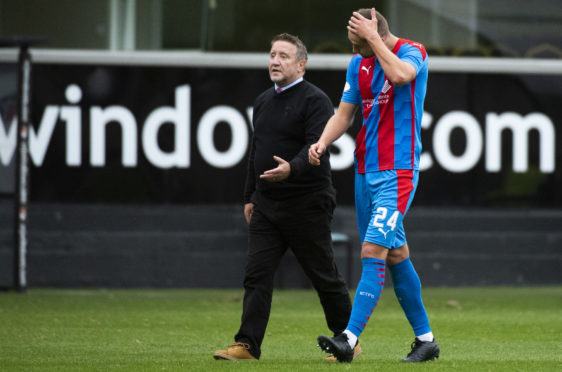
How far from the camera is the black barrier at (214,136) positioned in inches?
576

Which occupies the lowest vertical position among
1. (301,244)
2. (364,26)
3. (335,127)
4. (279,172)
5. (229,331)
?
(229,331)

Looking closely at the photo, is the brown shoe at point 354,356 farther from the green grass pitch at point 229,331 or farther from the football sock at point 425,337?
the football sock at point 425,337

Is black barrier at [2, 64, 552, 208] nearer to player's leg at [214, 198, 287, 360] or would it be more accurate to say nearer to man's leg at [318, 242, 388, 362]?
player's leg at [214, 198, 287, 360]

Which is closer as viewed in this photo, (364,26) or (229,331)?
(364,26)

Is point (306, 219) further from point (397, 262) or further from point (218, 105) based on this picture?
point (218, 105)

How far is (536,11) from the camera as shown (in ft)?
50.3

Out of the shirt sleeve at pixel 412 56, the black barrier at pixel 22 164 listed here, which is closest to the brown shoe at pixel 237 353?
the shirt sleeve at pixel 412 56

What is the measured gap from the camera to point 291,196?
7.29 meters

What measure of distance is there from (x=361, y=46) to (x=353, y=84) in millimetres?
331

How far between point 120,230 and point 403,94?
8.55 m

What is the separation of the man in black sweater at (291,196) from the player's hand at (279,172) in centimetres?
24

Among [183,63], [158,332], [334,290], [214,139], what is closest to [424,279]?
[214,139]

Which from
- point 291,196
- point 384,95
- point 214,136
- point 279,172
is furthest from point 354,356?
point 214,136

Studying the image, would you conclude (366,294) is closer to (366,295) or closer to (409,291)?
(366,295)
